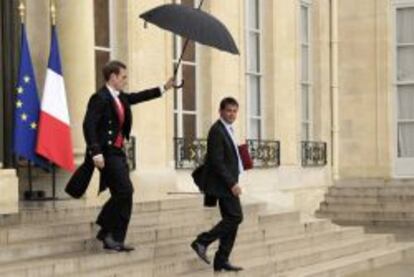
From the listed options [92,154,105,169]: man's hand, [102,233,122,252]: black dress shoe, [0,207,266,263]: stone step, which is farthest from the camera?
[102,233,122,252]: black dress shoe

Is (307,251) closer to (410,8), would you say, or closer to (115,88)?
(115,88)

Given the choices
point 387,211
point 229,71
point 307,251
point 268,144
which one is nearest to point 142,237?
point 307,251

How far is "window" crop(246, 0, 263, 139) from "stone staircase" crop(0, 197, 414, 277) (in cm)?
411

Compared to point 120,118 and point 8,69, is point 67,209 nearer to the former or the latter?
point 120,118

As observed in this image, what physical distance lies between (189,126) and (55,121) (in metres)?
4.63

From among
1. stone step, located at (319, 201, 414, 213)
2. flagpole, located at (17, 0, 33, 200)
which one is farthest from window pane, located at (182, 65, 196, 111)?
stone step, located at (319, 201, 414, 213)

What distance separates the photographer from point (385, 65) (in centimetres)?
2097

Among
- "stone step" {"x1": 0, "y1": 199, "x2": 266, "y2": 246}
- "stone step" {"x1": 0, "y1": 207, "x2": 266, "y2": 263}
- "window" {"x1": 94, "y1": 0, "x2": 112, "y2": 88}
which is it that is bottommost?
"stone step" {"x1": 0, "y1": 207, "x2": 266, "y2": 263}

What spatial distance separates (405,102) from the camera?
21156 mm

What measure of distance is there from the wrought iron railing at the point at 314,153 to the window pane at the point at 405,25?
10.6 feet

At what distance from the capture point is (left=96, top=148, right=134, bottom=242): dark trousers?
8.59 meters

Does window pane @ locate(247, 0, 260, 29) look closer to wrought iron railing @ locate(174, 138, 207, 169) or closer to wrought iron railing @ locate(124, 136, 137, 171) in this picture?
wrought iron railing @ locate(174, 138, 207, 169)

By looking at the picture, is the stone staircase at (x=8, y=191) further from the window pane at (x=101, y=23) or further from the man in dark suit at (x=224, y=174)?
the window pane at (x=101, y=23)

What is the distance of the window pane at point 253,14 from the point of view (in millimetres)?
17484
